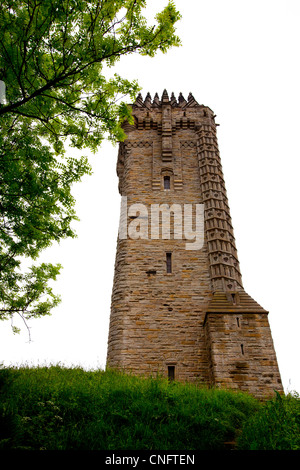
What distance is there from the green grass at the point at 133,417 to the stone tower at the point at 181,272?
2.52 m

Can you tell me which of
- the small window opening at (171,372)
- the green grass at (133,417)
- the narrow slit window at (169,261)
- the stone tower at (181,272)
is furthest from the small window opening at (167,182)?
the green grass at (133,417)

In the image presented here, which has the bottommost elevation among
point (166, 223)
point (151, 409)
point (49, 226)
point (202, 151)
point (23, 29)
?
point (151, 409)

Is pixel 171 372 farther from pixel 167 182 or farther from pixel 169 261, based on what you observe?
pixel 167 182

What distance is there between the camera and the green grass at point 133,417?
566 cm

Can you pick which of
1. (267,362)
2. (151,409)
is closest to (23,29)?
(151,409)

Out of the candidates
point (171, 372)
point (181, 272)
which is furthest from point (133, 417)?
point (181, 272)

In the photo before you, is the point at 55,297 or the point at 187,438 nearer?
the point at 187,438

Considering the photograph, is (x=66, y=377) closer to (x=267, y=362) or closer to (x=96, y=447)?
(x=96, y=447)

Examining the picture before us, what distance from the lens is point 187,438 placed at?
242 inches

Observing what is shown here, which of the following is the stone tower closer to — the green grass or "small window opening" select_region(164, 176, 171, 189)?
"small window opening" select_region(164, 176, 171, 189)

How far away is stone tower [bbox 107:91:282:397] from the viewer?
10633 mm

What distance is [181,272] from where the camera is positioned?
13539mm

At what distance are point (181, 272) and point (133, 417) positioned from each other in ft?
24.3

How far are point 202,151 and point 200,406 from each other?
41.3ft
